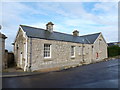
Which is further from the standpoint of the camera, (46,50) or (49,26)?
(49,26)

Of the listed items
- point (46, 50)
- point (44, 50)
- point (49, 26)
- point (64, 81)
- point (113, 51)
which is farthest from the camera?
point (113, 51)

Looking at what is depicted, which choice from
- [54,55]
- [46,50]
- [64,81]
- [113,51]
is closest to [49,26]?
[46,50]

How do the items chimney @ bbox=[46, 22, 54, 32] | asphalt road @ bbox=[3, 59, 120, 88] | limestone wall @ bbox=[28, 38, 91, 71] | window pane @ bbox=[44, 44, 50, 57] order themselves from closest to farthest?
asphalt road @ bbox=[3, 59, 120, 88]
limestone wall @ bbox=[28, 38, 91, 71]
window pane @ bbox=[44, 44, 50, 57]
chimney @ bbox=[46, 22, 54, 32]

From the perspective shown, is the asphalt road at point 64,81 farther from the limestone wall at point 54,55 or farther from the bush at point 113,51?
the bush at point 113,51

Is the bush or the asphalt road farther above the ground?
the bush

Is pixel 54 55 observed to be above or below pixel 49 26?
below

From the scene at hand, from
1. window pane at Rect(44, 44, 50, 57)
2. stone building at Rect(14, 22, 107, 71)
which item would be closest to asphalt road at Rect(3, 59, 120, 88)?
stone building at Rect(14, 22, 107, 71)

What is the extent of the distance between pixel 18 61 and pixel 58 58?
5473 millimetres

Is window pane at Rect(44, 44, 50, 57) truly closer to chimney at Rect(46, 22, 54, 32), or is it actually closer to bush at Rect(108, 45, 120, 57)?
chimney at Rect(46, 22, 54, 32)

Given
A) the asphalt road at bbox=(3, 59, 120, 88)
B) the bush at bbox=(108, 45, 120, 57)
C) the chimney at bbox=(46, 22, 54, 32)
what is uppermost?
the chimney at bbox=(46, 22, 54, 32)

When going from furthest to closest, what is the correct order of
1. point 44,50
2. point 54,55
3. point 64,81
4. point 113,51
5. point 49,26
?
point 113,51, point 49,26, point 54,55, point 44,50, point 64,81

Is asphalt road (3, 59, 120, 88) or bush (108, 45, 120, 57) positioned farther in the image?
bush (108, 45, 120, 57)

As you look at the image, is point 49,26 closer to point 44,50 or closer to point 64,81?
point 44,50

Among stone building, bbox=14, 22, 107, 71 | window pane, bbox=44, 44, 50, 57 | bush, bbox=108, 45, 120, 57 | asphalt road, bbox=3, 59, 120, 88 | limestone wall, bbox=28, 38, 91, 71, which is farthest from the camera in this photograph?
bush, bbox=108, 45, 120, 57
